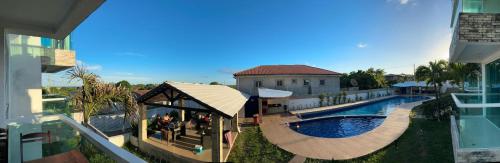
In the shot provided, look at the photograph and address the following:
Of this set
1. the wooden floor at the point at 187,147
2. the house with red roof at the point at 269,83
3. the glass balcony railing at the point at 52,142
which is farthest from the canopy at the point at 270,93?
the glass balcony railing at the point at 52,142

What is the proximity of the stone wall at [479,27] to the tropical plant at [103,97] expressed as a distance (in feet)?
22.7

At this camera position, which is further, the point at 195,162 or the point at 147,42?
the point at 147,42

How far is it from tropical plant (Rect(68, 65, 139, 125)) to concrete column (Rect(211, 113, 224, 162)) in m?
0.94

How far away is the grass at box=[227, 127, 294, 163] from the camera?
1.32 m

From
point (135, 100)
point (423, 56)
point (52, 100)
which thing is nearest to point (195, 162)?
point (135, 100)

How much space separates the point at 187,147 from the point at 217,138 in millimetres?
445

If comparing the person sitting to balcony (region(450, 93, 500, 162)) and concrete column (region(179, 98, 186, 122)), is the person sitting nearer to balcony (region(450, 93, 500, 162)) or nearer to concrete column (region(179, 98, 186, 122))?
concrete column (region(179, 98, 186, 122))

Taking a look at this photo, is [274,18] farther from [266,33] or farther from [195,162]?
[195,162]

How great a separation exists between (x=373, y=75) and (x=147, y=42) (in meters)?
29.8

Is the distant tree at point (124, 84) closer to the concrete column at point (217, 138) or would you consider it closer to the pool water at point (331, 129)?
the concrete column at point (217, 138)

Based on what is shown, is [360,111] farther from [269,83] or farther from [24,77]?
[24,77]

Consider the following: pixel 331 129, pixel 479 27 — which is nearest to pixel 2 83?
pixel 331 129

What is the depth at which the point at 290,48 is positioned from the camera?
218cm

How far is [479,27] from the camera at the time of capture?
523 centimetres
